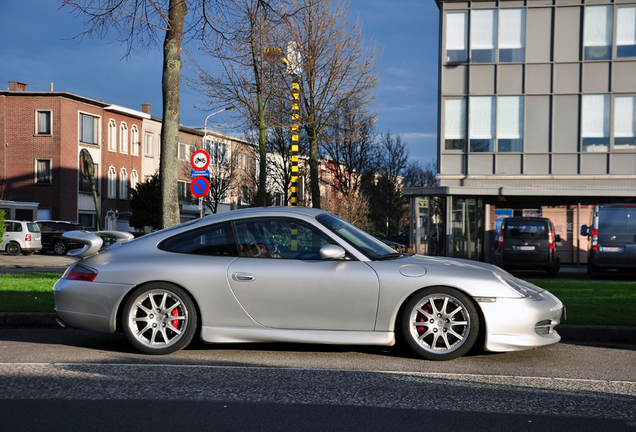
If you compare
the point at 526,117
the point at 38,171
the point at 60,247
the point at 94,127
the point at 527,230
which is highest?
the point at 94,127

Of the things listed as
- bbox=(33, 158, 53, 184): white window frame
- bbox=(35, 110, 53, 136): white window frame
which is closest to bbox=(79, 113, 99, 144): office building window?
bbox=(35, 110, 53, 136): white window frame

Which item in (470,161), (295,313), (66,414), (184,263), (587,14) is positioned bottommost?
(66,414)

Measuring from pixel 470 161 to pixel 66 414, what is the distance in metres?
23.2

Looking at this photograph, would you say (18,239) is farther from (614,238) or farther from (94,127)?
(614,238)

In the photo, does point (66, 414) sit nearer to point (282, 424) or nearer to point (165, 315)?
point (282, 424)

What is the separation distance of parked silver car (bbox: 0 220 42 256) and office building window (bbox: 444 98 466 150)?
19.0 m

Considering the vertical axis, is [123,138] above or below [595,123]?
above

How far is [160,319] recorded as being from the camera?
20.5 ft

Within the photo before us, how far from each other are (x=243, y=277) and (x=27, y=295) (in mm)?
5171

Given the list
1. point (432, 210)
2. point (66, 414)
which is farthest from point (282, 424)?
point (432, 210)

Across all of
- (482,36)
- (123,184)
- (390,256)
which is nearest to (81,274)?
(390,256)

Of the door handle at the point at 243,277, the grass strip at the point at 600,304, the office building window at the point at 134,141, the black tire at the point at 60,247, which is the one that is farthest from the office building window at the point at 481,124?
the office building window at the point at 134,141

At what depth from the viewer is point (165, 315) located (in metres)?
6.23

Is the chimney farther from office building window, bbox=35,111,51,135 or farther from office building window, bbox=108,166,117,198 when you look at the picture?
office building window, bbox=108,166,117,198
